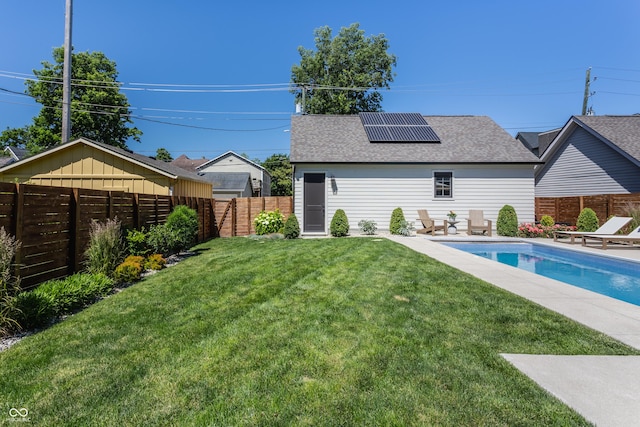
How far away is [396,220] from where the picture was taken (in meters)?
13.3

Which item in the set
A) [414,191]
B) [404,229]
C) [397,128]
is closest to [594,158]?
[414,191]

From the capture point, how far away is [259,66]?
83.9 feet

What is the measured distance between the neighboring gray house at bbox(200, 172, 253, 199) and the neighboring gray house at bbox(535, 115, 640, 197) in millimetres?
21930

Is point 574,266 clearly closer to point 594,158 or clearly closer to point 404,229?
point 404,229

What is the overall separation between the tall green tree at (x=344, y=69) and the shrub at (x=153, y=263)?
22.8 metres

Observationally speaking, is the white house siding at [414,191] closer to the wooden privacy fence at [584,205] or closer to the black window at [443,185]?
the black window at [443,185]

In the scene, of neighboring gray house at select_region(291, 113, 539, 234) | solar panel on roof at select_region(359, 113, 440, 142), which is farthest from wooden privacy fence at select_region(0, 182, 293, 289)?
solar panel on roof at select_region(359, 113, 440, 142)

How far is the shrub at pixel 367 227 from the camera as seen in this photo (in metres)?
13.2

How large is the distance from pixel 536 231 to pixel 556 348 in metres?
11.9

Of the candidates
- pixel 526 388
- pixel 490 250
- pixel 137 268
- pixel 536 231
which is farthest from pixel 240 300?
pixel 536 231

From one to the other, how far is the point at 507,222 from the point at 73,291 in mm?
14348

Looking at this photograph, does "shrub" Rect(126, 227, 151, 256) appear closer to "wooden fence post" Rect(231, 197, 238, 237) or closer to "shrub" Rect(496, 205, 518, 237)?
"wooden fence post" Rect(231, 197, 238, 237)

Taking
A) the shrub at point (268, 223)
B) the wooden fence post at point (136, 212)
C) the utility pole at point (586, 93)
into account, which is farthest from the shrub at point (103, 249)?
the utility pole at point (586, 93)

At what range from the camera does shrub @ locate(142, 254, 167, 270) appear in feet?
21.9
